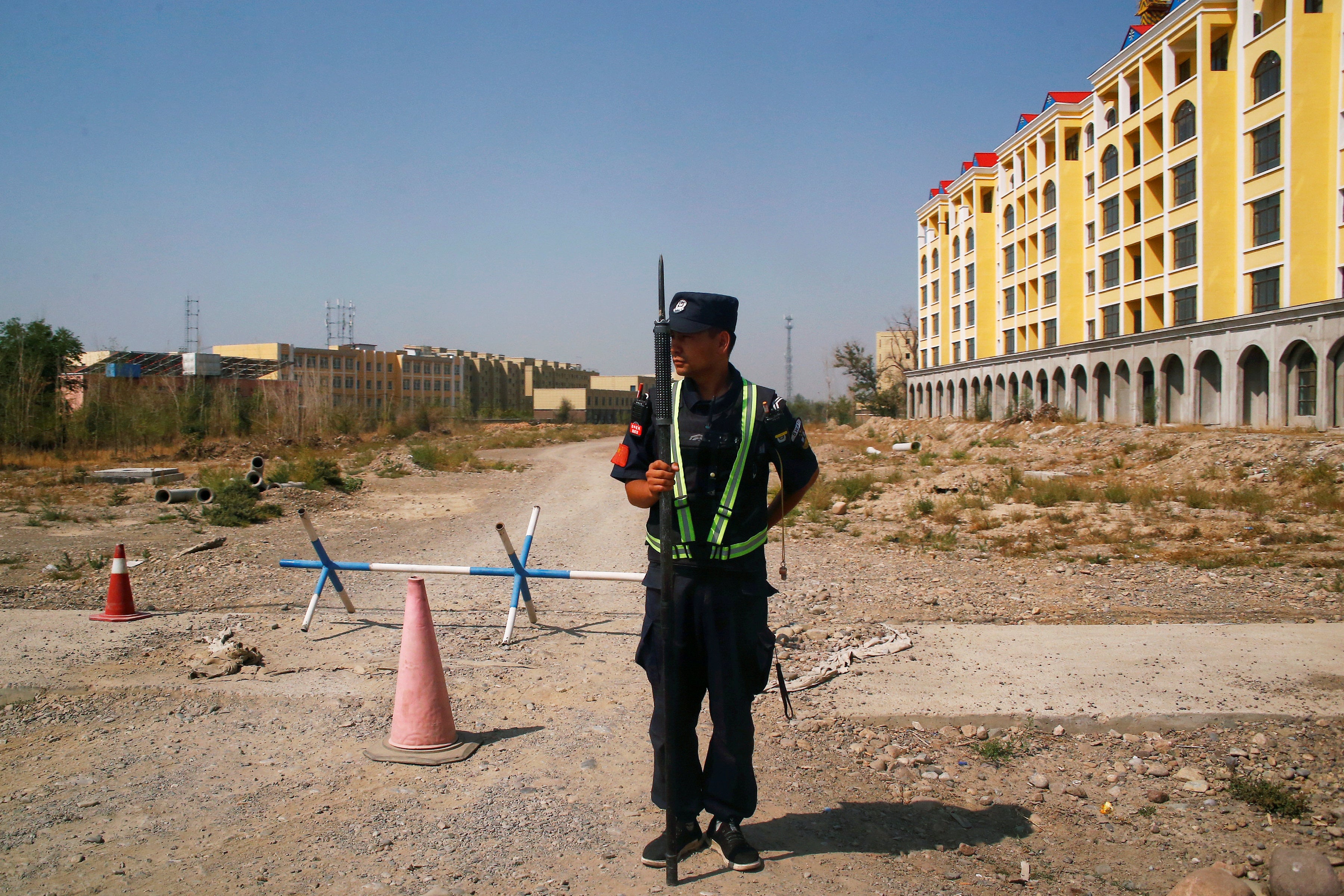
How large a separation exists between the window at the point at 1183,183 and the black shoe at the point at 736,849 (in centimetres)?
3592

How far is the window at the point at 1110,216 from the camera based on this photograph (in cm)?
3806

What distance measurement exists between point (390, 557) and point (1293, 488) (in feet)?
54.8

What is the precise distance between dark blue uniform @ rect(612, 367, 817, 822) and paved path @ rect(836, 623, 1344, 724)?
1949mm

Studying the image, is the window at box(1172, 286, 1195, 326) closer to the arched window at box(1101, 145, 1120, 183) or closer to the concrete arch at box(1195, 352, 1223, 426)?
the concrete arch at box(1195, 352, 1223, 426)

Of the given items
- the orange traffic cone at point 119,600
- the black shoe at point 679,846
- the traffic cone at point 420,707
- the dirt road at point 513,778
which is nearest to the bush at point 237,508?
the dirt road at point 513,778

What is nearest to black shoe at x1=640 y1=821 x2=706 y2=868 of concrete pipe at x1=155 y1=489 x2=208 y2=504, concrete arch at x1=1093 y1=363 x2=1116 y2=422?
concrete pipe at x1=155 y1=489 x2=208 y2=504

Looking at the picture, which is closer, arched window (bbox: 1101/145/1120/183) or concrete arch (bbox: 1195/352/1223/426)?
concrete arch (bbox: 1195/352/1223/426)

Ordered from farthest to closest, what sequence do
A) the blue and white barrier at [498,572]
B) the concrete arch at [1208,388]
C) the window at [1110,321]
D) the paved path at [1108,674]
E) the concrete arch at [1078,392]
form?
the concrete arch at [1078,392] < the window at [1110,321] < the concrete arch at [1208,388] < the blue and white barrier at [498,572] < the paved path at [1108,674]

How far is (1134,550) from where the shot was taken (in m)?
11.1

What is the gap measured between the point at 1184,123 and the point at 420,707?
37499mm

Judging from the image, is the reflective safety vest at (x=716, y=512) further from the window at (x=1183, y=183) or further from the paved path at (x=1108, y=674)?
the window at (x=1183, y=183)

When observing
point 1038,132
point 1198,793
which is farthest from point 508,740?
point 1038,132

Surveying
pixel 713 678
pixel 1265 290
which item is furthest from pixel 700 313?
pixel 1265 290

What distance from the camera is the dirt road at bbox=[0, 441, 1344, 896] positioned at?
319 cm
